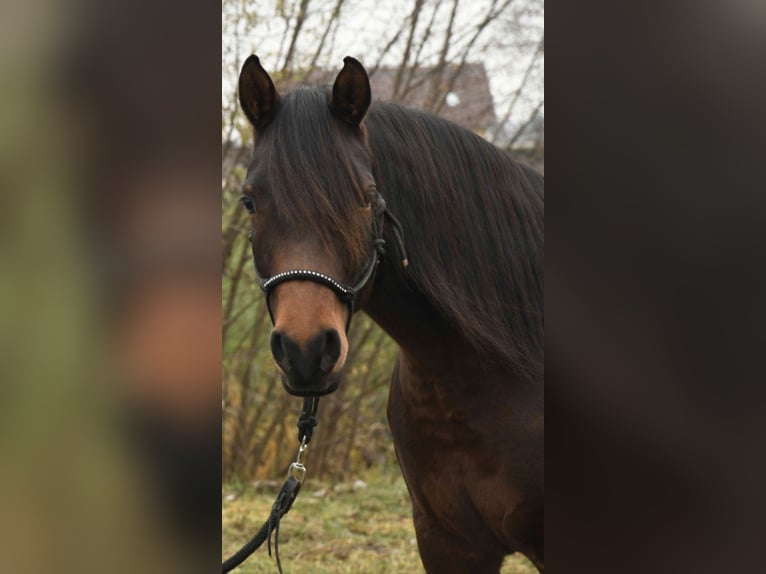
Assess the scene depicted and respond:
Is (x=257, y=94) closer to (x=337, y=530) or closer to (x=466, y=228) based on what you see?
(x=466, y=228)

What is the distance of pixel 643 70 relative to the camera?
0.85 m

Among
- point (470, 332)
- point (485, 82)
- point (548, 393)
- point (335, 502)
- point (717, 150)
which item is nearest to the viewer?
point (717, 150)

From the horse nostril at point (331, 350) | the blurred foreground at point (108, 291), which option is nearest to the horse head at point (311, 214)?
the horse nostril at point (331, 350)

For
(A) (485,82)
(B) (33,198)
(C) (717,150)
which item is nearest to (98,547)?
(B) (33,198)

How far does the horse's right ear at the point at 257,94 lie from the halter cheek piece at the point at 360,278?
29 centimetres

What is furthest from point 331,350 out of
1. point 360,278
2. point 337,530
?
point 337,530

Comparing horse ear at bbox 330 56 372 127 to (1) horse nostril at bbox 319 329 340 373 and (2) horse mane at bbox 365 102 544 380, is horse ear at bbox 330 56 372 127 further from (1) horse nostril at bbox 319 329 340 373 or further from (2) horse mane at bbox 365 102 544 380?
(1) horse nostril at bbox 319 329 340 373

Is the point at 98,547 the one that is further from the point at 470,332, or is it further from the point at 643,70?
the point at 470,332

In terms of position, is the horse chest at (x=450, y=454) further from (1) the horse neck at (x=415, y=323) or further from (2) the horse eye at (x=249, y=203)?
(2) the horse eye at (x=249, y=203)

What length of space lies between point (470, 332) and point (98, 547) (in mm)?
1369

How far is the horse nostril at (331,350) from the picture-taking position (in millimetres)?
1650

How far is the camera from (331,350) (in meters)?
1.66

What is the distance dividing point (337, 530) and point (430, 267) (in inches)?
122

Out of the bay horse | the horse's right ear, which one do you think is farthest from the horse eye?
the horse's right ear
